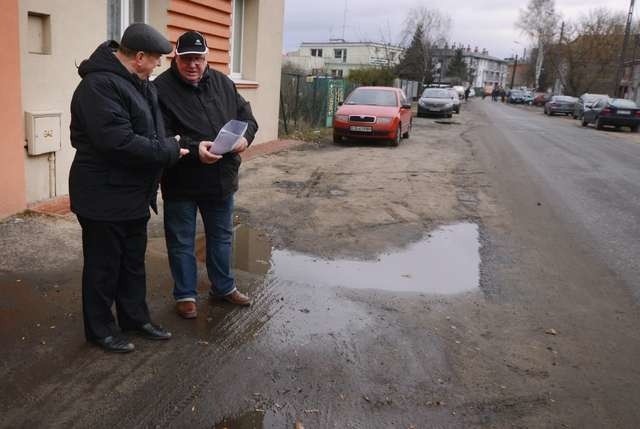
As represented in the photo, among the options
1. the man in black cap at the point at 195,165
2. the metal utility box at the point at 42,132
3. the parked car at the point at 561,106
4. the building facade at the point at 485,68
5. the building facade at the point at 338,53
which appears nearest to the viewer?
the man in black cap at the point at 195,165

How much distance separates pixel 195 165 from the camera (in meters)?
3.92

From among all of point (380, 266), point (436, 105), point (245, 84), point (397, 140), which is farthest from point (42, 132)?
point (436, 105)

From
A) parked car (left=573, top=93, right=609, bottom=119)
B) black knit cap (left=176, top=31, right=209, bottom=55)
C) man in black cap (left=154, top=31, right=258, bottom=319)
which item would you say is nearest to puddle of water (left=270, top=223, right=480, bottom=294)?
man in black cap (left=154, top=31, right=258, bottom=319)

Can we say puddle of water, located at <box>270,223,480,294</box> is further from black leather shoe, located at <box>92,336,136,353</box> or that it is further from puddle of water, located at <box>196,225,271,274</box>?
black leather shoe, located at <box>92,336,136,353</box>

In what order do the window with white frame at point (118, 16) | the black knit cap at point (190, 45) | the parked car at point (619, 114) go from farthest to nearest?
the parked car at point (619, 114), the window with white frame at point (118, 16), the black knit cap at point (190, 45)

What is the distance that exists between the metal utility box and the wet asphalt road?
6079mm

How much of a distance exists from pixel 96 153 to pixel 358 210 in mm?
4987

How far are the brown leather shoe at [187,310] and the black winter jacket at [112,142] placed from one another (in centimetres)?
91

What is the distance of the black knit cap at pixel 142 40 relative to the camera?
10.7 ft

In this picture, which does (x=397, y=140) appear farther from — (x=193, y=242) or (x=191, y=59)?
(x=191, y=59)

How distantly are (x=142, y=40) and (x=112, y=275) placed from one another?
1.37m

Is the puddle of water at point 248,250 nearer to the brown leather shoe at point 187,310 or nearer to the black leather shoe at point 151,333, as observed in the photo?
the brown leather shoe at point 187,310

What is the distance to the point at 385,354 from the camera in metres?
3.79

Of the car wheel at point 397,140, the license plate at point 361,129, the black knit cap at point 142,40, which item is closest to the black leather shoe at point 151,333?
the black knit cap at point 142,40
